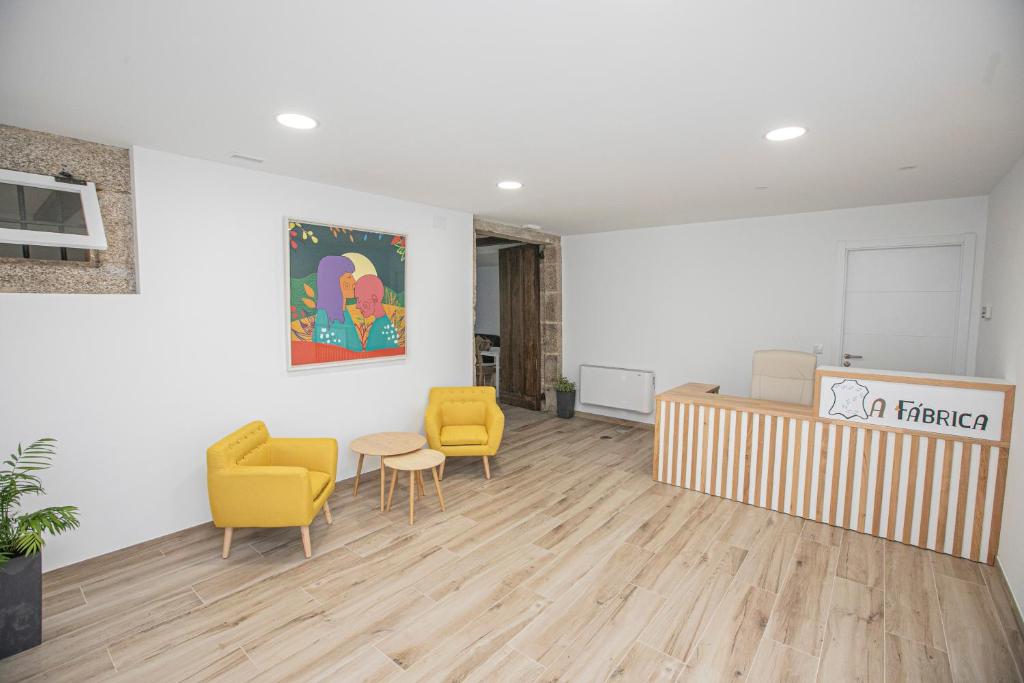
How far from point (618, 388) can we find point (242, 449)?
4.44m

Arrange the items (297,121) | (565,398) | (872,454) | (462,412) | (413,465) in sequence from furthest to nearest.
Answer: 1. (565,398)
2. (462,412)
3. (413,465)
4. (872,454)
5. (297,121)

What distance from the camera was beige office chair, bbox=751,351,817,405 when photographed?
418 centimetres

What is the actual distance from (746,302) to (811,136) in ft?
9.25

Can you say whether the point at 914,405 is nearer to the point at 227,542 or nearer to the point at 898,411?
the point at 898,411

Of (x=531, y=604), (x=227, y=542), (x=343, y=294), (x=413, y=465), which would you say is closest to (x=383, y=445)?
(x=413, y=465)

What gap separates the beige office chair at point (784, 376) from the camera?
4180mm

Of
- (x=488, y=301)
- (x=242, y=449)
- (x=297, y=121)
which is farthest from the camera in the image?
(x=488, y=301)

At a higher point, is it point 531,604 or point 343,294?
point 343,294

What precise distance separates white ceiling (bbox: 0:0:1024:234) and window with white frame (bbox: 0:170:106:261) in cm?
31

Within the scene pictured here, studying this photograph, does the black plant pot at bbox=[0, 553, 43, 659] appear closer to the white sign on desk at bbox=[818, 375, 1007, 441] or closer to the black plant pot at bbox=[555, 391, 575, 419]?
the white sign on desk at bbox=[818, 375, 1007, 441]

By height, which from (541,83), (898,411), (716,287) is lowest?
(898,411)

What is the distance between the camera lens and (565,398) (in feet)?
21.2

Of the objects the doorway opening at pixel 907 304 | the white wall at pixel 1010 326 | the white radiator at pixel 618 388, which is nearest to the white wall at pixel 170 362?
the white radiator at pixel 618 388

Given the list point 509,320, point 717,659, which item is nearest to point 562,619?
point 717,659
